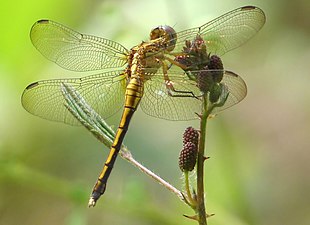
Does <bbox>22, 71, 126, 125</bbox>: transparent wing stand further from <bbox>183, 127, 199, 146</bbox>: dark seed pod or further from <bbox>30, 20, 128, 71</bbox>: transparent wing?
<bbox>183, 127, 199, 146</bbox>: dark seed pod

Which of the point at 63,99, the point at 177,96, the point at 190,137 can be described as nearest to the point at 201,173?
the point at 190,137

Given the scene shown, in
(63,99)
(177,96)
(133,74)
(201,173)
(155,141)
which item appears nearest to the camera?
(201,173)

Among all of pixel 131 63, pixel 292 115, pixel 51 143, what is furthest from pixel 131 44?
pixel 292 115

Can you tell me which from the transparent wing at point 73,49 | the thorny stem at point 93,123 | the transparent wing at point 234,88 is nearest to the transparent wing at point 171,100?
the transparent wing at point 234,88

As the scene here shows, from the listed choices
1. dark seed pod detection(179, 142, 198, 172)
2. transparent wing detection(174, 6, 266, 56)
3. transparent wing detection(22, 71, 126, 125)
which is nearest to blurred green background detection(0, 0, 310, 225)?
transparent wing detection(22, 71, 126, 125)

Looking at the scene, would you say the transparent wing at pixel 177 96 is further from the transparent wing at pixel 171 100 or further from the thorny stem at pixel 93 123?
the thorny stem at pixel 93 123

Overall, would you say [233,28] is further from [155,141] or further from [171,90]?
[155,141]

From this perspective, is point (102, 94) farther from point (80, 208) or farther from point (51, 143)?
point (51, 143)
